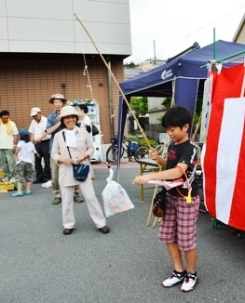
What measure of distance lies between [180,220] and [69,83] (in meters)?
8.59

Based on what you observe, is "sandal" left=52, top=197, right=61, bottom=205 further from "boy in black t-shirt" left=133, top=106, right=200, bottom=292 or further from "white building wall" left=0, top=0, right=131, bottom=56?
"white building wall" left=0, top=0, right=131, bottom=56

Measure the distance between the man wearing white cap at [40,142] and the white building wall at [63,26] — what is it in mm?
3138

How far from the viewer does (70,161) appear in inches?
151

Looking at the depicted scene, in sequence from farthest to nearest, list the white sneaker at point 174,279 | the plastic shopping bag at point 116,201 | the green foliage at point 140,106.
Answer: the green foliage at point 140,106
the plastic shopping bag at point 116,201
the white sneaker at point 174,279

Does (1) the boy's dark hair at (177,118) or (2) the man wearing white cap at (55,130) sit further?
(2) the man wearing white cap at (55,130)

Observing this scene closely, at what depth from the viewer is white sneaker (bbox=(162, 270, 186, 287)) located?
2611 millimetres

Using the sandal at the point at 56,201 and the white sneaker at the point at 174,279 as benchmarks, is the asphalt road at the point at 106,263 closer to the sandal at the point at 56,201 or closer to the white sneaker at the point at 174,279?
the white sneaker at the point at 174,279

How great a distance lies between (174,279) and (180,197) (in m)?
0.73

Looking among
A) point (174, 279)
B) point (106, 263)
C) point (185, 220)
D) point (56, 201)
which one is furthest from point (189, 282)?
point (56, 201)

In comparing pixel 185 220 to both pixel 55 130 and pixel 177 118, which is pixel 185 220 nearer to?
pixel 177 118

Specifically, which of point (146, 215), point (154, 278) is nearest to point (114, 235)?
point (146, 215)

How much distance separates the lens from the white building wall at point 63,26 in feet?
29.5

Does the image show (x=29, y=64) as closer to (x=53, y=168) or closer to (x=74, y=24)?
(x=74, y=24)

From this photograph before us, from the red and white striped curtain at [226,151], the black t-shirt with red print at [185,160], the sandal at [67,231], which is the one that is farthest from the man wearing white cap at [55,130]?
the black t-shirt with red print at [185,160]
